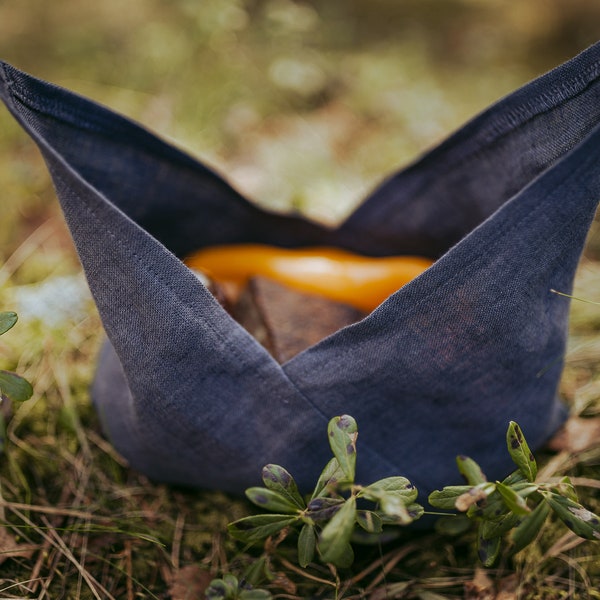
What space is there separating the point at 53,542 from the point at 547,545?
93cm

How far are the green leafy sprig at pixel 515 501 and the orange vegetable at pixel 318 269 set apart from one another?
527 mm

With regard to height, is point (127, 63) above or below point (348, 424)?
above

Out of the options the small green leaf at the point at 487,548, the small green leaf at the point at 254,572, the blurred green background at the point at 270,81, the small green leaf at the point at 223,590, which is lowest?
the small green leaf at the point at 223,590

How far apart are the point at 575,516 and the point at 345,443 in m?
0.32

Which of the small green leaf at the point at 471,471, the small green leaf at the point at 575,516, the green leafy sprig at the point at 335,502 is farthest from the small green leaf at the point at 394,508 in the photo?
the small green leaf at the point at 575,516

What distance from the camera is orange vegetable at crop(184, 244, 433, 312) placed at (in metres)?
1.23

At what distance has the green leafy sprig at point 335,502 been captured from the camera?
0.67 metres

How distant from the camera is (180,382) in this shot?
840mm

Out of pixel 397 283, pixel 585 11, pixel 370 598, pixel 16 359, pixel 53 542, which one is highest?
pixel 585 11

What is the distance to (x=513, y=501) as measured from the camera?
2.21 ft

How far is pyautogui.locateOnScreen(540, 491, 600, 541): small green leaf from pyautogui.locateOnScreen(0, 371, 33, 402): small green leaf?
776mm

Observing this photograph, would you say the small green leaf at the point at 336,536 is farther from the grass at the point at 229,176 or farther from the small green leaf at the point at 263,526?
the grass at the point at 229,176

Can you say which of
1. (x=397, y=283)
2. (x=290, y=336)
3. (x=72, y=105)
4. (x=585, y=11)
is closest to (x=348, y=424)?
(x=290, y=336)

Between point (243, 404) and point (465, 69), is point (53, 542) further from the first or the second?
point (465, 69)
